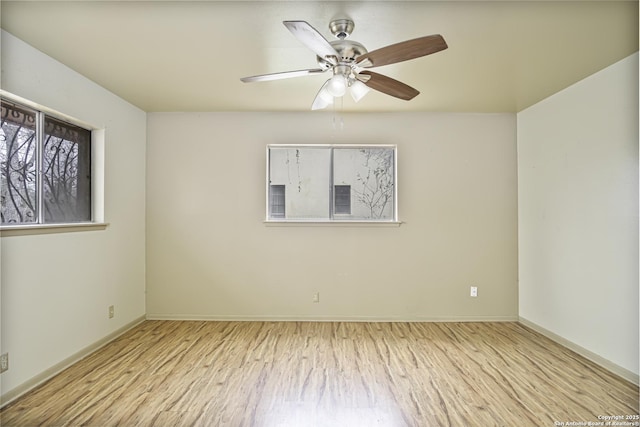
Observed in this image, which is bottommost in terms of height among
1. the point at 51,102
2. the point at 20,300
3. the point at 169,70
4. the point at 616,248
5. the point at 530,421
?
the point at 530,421

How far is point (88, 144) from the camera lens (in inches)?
122

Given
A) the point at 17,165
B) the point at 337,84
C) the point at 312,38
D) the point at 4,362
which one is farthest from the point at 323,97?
the point at 4,362

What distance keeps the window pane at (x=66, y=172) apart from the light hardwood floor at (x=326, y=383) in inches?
50.4

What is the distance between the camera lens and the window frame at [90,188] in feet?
7.40

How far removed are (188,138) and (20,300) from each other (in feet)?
7.41

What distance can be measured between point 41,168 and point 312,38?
7.71 ft

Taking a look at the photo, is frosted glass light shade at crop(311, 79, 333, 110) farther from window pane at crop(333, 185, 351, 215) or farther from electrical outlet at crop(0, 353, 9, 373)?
electrical outlet at crop(0, 353, 9, 373)

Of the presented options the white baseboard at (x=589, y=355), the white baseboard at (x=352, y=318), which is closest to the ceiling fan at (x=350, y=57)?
the white baseboard at (x=352, y=318)

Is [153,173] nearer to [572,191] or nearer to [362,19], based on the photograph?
[362,19]

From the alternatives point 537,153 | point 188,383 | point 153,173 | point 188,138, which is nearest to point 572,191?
point 537,153

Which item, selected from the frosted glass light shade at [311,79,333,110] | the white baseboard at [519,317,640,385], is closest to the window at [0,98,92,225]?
the frosted glass light shade at [311,79,333,110]

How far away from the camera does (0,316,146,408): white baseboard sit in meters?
2.18

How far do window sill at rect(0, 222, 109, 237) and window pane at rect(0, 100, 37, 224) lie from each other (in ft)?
0.41

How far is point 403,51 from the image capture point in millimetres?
1785
